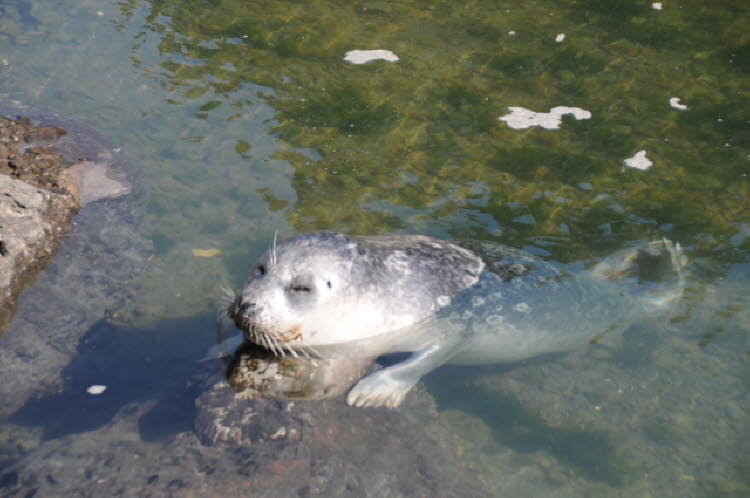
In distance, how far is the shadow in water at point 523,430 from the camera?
4023 millimetres

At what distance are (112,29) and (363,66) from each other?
351 centimetres

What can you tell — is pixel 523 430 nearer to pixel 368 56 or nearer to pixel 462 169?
pixel 462 169

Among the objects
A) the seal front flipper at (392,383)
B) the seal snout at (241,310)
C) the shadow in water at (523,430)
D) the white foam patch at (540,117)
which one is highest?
the seal snout at (241,310)

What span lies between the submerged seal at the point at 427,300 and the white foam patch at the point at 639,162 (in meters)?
1.03

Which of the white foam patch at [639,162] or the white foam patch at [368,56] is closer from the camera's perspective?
the white foam patch at [639,162]

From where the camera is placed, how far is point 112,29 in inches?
329

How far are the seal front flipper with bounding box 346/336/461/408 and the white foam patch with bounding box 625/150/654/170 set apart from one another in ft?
10.0

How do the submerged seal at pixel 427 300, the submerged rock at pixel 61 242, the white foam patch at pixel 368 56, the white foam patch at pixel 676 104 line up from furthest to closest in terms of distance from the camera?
the white foam patch at pixel 368 56 < the white foam patch at pixel 676 104 < the submerged rock at pixel 61 242 < the submerged seal at pixel 427 300

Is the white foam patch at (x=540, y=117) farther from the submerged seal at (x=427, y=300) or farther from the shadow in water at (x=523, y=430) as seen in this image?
the shadow in water at (x=523, y=430)

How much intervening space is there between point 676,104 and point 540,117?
1.53m

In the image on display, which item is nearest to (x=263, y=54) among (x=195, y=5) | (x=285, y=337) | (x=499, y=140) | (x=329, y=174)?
(x=195, y=5)

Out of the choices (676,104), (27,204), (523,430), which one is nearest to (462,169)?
(523,430)

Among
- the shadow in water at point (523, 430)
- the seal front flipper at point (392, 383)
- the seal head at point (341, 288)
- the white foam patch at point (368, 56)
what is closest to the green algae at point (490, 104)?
the white foam patch at point (368, 56)

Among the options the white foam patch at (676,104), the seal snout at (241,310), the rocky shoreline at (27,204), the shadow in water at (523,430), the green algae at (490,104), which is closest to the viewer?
the seal snout at (241,310)
